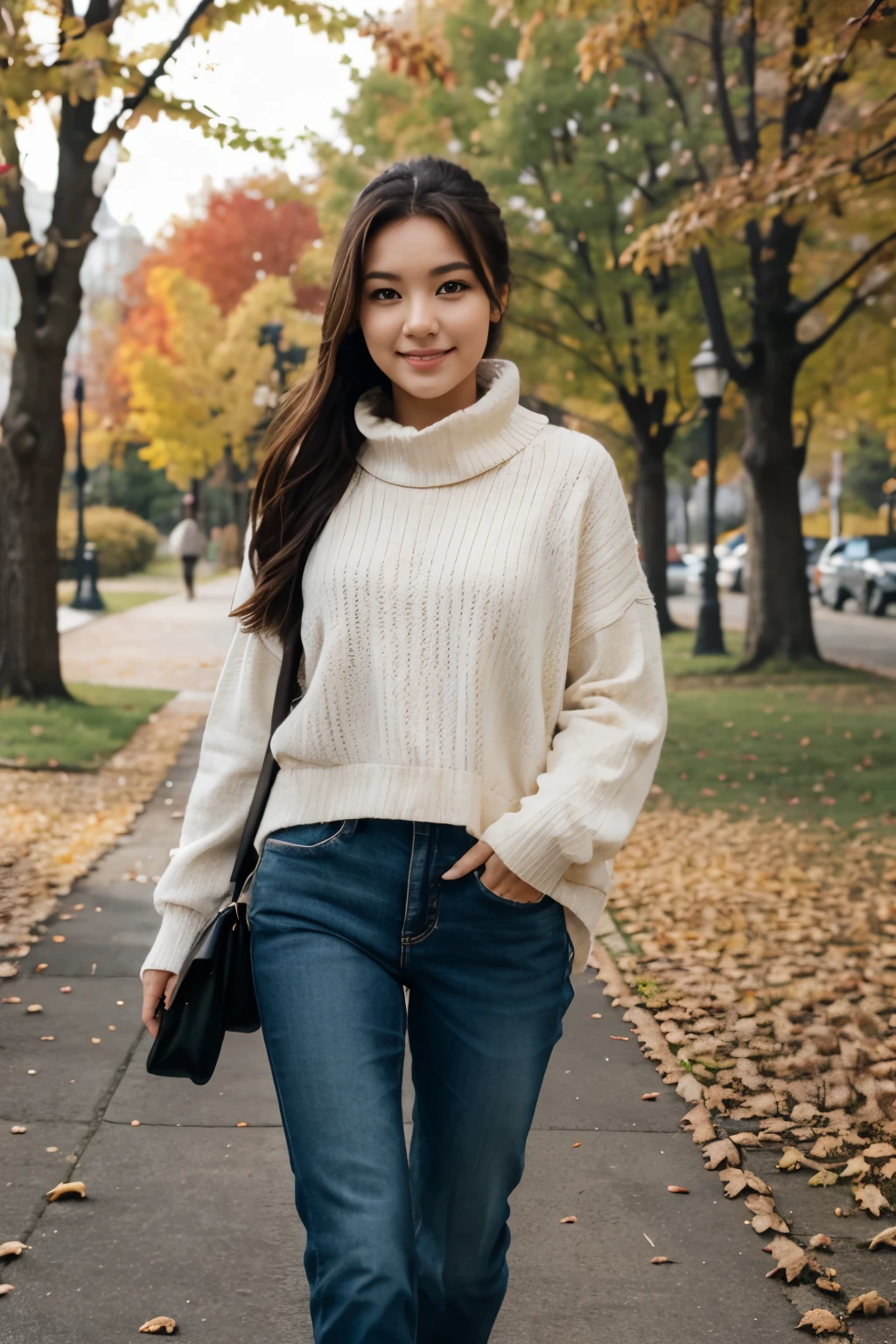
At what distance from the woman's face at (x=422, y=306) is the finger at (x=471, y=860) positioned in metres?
0.73

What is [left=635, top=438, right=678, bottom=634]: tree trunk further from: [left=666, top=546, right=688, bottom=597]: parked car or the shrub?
the shrub

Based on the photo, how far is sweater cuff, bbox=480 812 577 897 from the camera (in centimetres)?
218

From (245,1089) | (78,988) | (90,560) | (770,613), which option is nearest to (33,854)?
(78,988)

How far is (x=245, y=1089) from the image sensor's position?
182 inches

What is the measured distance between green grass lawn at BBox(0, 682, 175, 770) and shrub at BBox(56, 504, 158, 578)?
2497 cm

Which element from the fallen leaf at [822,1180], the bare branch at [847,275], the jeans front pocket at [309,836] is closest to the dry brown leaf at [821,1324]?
the fallen leaf at [822,1180]

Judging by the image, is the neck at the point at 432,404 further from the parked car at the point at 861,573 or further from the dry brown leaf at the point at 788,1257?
the parked car at the point at 861,573

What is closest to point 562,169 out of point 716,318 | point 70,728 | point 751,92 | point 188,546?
Result: point 716,318

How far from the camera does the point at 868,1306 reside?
329 centimetres

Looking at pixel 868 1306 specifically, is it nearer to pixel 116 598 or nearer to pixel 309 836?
pixel 309 836

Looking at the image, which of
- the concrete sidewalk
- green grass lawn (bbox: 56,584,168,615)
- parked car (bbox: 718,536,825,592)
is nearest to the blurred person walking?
green grass lawn (bbox: 56,584,168,615)

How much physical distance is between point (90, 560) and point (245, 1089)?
23.1 m

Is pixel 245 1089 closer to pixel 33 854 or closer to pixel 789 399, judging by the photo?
pixel 33 854

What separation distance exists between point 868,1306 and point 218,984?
5.96ft
